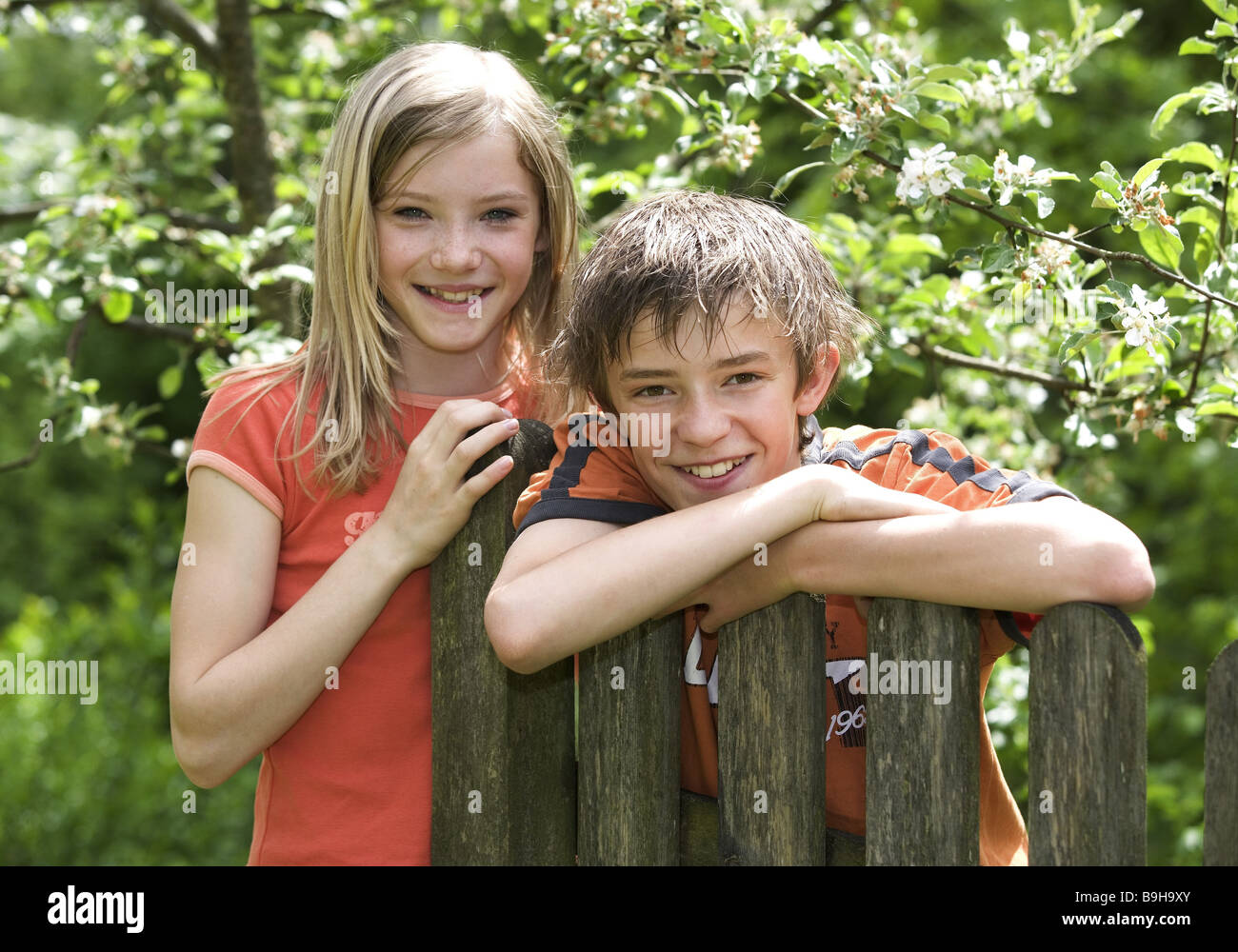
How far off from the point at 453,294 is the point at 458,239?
0.11 m

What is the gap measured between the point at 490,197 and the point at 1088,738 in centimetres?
139

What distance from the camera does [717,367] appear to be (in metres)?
1.88

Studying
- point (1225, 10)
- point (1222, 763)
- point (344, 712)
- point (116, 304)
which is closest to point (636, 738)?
point (344, 712)

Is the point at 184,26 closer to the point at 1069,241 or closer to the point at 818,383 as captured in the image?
the point at 818,383

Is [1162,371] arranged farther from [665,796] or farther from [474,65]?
[474,65]

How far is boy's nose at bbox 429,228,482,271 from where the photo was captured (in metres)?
2.22

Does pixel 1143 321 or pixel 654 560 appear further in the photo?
pixel 1143 321

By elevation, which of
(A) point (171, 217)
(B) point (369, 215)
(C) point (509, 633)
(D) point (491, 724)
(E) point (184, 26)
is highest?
(E) point (184, 26)

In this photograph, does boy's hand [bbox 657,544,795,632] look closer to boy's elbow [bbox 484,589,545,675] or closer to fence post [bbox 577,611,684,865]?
fence post [bbox 577,611,684,865]

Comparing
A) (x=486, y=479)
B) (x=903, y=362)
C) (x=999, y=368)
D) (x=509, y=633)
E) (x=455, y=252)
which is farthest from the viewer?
(x=999, y=368)

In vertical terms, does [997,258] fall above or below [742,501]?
above

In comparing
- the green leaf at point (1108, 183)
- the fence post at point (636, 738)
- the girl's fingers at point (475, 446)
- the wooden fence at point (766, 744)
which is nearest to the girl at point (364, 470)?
the girl's fingers at point (475, 446)

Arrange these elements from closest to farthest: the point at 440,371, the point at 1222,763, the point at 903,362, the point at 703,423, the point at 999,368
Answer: the point at 1222,763 < the point at 703,423 < the point at 440,371 < the point at 903,362 < the point at 999,368
